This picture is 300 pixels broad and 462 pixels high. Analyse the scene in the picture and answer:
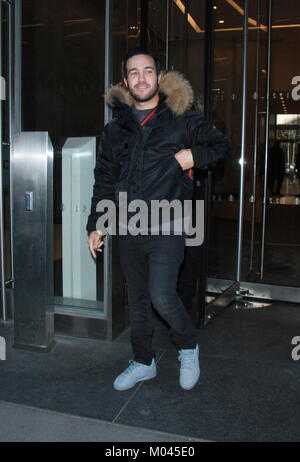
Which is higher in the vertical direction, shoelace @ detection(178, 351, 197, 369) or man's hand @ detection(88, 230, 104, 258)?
man's hand @ detection(88, 230, 104, 258)

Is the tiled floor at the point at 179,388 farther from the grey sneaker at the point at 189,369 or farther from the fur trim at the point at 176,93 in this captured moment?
the fur trim at the point at 176,93

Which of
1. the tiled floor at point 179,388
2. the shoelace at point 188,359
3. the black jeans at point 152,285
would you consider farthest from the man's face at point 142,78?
the tiled floor at point 179,388

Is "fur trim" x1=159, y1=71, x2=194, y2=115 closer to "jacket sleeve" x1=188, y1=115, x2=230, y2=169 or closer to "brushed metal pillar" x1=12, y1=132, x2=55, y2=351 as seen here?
"jacket sleeve" x1=188, y1=115, x2=230, y2=169

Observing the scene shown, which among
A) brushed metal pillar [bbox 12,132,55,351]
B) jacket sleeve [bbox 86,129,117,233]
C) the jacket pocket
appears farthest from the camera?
brushed metal pillar [bbox 12,132,55,351]

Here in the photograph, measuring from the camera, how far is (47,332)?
3254mm

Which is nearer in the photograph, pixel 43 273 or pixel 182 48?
pixel 43 273

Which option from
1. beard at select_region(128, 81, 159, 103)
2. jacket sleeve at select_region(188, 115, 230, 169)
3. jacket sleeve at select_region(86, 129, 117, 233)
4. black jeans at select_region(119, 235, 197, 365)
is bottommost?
black jeans at select_region(119, 235, 197, 365)

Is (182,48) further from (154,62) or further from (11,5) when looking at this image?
(154,62)

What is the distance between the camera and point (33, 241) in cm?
320

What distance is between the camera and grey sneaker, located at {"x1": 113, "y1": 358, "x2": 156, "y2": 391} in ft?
8.79

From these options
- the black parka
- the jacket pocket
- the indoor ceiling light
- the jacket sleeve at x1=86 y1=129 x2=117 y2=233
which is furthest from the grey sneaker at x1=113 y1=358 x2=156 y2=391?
the indoor ceiling light

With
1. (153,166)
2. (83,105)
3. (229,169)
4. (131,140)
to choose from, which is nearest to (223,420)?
(153,166)

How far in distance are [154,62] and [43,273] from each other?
60.2 inches

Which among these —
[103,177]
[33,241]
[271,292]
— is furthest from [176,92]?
[271,292]
